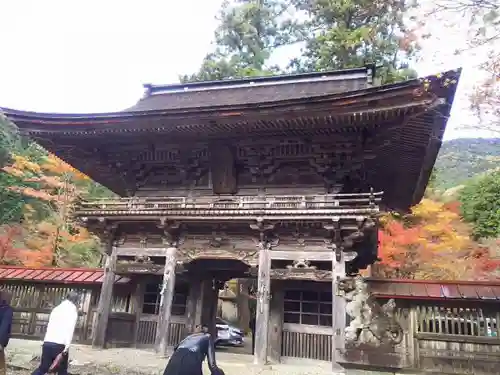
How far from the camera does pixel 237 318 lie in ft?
87.8

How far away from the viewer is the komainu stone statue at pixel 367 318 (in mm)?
7637

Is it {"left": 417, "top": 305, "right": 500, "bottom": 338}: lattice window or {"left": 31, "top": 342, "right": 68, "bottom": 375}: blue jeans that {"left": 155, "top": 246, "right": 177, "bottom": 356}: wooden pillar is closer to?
{"left": 31, "top": 342, "right": 68, "bottom": 375}: blue jeans

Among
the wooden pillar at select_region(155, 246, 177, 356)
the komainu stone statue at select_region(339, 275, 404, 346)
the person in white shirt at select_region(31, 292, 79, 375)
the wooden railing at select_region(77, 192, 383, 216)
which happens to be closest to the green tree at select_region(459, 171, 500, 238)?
the wooden railing at select_region(77, 192, 383, 216)

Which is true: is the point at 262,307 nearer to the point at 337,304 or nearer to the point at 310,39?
the point at 337,304

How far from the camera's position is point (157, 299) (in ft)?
39.7

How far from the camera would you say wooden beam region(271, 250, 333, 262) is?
9281mm

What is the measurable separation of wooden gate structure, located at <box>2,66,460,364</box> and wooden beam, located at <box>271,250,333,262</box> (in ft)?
0.08

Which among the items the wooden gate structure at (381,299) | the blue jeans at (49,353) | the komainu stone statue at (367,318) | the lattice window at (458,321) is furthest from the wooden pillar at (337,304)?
the blue jeans at (49,353)

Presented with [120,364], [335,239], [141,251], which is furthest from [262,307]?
[141,251]

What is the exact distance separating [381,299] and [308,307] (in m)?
2.45

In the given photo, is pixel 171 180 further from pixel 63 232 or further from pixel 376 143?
pixel 63 232

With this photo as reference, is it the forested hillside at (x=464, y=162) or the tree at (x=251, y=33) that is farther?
the tree at (x=251, y=33)

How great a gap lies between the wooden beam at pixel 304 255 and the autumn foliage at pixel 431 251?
28.6 feet

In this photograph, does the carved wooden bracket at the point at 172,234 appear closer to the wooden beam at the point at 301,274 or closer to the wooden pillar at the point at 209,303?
the wooden pillar at the point at 209,303
